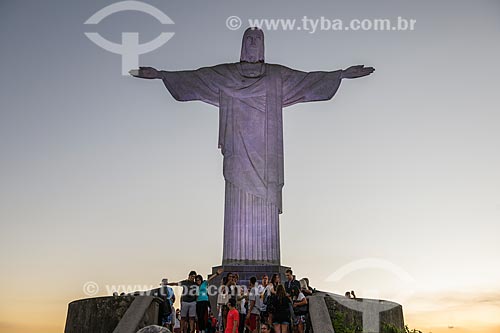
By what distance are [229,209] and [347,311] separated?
6371 mm

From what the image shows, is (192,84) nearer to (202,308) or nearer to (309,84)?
(309,84)

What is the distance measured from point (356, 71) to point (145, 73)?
6759mm

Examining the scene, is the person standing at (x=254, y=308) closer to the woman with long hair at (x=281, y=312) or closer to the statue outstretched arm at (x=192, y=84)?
the woman with long hair at (x=281, y=312)

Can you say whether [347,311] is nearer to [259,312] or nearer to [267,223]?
[259,312]

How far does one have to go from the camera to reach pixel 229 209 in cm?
1906

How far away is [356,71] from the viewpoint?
20.0m

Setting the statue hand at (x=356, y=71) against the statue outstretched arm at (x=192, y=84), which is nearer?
the statue hand at (x=356, y=71)

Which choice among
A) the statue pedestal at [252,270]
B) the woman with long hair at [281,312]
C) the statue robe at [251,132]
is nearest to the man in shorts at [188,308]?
the woman with long hair at [281,312]

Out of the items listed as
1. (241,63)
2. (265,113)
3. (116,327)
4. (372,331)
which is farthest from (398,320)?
(241,63)

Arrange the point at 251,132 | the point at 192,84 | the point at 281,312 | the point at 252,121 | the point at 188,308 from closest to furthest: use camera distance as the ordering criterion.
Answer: the point at 281,312, the point at 188,308, the point at 251,132, the point at 252,121, the point at 192,84

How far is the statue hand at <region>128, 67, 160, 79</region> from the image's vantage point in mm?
19961

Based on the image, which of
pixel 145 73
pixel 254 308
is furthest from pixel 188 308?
pixel 145 73

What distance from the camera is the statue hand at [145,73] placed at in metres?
20.0

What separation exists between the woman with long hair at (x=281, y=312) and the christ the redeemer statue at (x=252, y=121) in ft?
20.2
